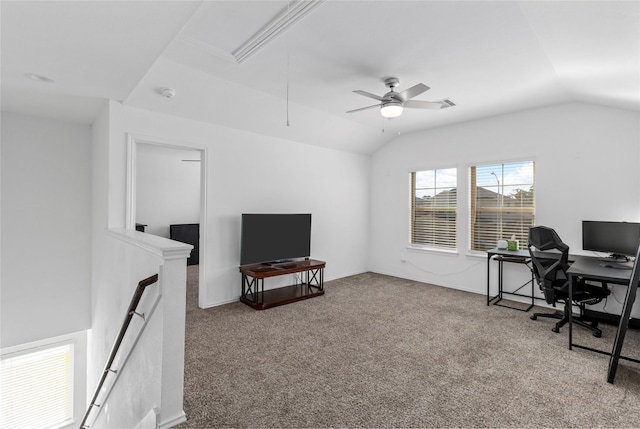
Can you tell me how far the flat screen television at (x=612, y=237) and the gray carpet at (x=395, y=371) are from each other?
0.93m

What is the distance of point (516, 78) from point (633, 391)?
3.14m

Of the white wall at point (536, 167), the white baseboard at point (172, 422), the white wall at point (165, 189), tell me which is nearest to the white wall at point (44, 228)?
the white wall at point (165, 189)

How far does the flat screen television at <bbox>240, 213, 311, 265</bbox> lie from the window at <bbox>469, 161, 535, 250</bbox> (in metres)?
2.89

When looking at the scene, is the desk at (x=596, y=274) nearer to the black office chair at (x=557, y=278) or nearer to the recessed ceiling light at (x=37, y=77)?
the black office chair at (x=557, y=278)

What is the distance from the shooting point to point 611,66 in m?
2.73

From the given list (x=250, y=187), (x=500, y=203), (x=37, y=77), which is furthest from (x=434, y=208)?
(x=37, y=77)

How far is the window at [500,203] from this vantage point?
→ 4738 mm

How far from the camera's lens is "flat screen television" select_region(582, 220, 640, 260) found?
11.4 ft

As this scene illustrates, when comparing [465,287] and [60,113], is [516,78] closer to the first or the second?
[465,287]

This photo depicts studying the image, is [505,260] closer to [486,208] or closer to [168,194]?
[486,208]

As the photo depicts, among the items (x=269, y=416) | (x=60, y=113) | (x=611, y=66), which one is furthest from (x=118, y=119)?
(x=611, y=66)

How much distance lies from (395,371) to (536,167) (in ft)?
12.5

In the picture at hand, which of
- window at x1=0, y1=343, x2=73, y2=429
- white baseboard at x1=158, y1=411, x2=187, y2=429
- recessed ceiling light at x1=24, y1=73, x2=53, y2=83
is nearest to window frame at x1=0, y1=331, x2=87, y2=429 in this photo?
Result: window at x1=0, y1=343, x2=73, y2=429

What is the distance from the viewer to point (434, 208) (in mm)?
5809
